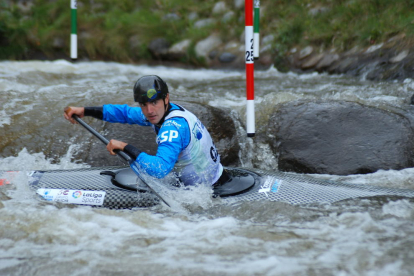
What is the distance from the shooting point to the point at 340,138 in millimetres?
4859

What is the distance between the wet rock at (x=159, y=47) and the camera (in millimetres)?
9562

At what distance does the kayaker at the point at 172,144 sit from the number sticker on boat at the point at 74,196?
0.43m

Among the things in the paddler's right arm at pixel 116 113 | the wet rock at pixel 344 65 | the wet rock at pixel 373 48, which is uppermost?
the wet rock at pixel 373 48

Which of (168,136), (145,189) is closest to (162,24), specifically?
(145,189)

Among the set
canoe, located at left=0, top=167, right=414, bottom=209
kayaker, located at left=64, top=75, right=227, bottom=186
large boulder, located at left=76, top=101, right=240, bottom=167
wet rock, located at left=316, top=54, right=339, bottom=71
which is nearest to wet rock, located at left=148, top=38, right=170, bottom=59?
wet rock, located at left=316, top=54, right=339, bottom=71

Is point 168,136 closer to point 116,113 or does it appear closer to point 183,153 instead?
point 183,153

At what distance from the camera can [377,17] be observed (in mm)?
7758

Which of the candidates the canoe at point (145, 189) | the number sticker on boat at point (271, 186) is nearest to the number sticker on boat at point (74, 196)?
the canoe at point (145, 189)

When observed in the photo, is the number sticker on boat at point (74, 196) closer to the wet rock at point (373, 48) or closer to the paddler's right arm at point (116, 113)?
the paddler's right arm at point (116, 113)

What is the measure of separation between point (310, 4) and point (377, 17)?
144 centimetres

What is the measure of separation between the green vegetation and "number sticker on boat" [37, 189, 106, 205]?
528cm

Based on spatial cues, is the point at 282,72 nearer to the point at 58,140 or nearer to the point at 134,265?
the point at 58,140

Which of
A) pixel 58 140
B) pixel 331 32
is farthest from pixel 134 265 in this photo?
pixel 331 32

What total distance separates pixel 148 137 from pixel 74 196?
153cm
